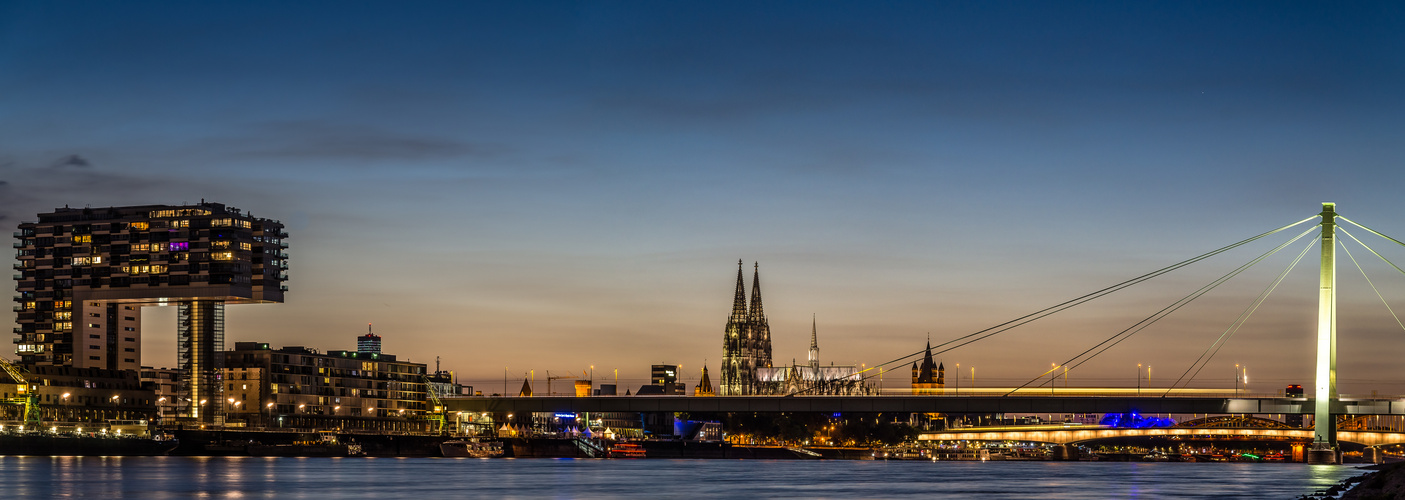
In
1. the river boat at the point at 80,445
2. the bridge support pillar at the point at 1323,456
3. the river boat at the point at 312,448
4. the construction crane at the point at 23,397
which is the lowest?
the river boat at the point at 312,448

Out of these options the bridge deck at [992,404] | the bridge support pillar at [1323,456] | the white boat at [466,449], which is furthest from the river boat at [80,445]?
the bridge support pillar at [1323,456]

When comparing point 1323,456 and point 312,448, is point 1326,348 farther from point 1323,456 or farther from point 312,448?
point 312,448

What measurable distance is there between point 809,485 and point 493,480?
74.3ft

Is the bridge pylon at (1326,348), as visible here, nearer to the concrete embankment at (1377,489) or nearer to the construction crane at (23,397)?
the concrete embankment at (1377,489)

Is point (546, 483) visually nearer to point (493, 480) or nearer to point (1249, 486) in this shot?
point (493, 480)

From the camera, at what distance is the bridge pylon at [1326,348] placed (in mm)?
113188

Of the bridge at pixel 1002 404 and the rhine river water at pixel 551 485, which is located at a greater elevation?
the bridge at pixel 1002 404

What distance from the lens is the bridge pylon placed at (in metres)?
113

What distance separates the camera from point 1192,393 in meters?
148

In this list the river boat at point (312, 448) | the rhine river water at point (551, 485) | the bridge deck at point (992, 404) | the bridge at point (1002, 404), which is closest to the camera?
the rhine river water at point (551, 485)

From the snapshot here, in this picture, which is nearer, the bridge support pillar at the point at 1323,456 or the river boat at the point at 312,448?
the bridge support pillar at the point at 1323,456

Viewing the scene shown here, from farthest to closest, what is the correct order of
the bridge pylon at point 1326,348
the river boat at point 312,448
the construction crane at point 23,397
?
the construction crane at point 23,397 < the river boat at point 312,448 < the bridge pylon at point 1326,348

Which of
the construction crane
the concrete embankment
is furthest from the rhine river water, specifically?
the construction crane

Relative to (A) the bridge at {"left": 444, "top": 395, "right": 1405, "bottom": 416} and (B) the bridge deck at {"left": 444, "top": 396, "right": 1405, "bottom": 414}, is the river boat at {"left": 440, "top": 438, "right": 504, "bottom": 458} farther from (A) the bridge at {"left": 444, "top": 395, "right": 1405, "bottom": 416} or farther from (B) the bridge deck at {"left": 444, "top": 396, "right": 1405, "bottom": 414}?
(A) the bridge at {"left": 444, "top": 395, "right": 1405, "bottom": 416}
